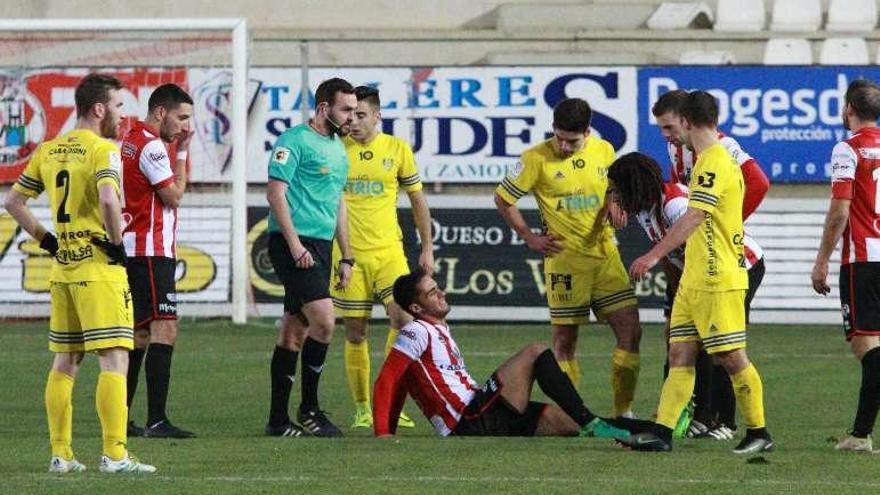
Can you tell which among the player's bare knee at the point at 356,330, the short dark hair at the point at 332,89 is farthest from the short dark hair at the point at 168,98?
the player's bare knee at the point at 356,330

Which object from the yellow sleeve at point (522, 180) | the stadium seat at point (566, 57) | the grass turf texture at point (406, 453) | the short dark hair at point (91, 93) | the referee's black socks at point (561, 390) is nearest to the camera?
the grass turf texture at point (406, 453)

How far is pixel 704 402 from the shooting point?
11500mm

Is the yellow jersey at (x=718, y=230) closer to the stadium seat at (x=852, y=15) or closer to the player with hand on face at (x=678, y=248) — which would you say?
the player with hand on face at (x=678, y=248)

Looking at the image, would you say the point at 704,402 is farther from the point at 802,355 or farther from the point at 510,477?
the point at 802,355

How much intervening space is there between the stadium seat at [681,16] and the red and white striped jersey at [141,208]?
16754 mm

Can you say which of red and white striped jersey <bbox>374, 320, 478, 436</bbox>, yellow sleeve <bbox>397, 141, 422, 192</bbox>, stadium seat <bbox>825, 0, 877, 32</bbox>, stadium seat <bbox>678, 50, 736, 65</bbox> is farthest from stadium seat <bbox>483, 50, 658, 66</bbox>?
red and white striped jersey <bbox>374, 320, 478, 436</bbox>

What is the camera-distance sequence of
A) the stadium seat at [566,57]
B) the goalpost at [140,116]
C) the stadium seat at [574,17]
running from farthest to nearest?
1. the stadium seat at [574,17]
2. the stadium seat at [566,57]
3. the goalpost at [140,116]

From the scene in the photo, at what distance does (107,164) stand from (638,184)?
3.38 metres

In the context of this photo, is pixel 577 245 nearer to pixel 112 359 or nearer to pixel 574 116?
pixel 574 116

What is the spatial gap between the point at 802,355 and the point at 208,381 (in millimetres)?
5541

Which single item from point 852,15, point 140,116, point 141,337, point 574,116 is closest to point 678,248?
point 574,116

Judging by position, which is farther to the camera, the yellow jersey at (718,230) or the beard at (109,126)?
the yellow jersey at (718,230)

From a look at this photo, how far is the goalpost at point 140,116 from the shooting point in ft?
69.9

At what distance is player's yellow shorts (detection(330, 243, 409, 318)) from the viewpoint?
12.6 metres
